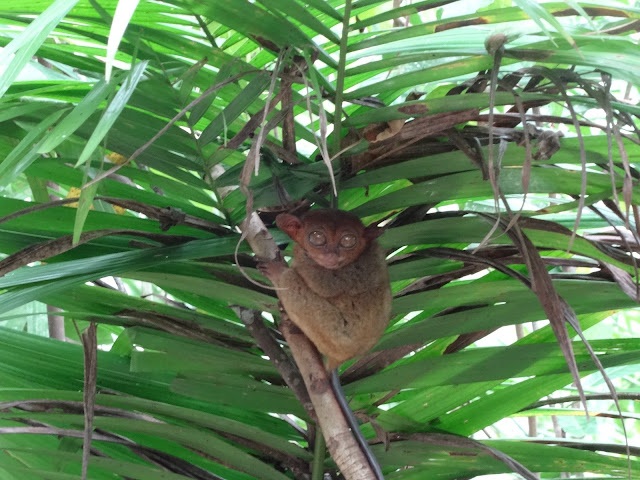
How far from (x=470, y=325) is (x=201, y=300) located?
870 mm

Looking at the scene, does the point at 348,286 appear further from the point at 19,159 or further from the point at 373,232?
the point at 19,159

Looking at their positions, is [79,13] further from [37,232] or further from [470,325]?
[470,325]

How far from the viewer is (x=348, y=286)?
228cm

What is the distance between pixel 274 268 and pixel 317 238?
0.49 ft

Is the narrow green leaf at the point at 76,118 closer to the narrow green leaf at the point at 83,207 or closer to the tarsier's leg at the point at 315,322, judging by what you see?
the narrow green leaf at the point at 83,207

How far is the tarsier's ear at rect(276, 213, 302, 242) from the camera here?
2090 mm

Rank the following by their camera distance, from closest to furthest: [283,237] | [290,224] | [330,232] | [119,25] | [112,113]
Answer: [119,25], [112,113], [330,232], [290,224], [283,237]

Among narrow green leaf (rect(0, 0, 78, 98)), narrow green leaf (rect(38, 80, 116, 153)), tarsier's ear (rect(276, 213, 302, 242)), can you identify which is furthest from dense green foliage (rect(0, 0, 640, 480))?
narrow green leaf (rect(0, 0, 78, 98))

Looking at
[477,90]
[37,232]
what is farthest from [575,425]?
[37,232]

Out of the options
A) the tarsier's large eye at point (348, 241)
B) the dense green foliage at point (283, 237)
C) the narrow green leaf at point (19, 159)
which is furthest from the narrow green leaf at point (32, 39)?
the tarsier's large eye at point (348, 241)

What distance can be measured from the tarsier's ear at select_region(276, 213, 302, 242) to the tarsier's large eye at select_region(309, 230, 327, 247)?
66 mm

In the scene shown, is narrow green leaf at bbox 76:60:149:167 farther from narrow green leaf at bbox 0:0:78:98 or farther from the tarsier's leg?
the tarsier's leg

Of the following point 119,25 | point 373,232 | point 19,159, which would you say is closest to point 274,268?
point 373,232

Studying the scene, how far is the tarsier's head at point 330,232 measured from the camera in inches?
79.5
